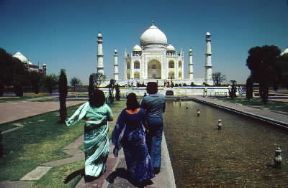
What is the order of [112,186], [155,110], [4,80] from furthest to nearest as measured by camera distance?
1. [4,80]
2. [155,110]
3. [112,186]

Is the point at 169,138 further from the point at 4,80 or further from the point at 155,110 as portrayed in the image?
the point at 4,80

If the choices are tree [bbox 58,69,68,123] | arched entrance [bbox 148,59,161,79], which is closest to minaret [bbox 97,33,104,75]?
arched entrance [bbox 148,59,161,79]

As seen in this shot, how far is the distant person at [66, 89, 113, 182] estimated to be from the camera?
592 centimetres

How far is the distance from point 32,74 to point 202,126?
48276mm

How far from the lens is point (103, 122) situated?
6047 millimetres

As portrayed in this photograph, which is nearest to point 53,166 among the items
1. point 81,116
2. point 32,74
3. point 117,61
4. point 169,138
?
Answer: point 81,116

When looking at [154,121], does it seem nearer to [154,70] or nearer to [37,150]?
[37,150]

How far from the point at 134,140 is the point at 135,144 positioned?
7cm

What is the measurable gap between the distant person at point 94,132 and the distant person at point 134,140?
313 mm

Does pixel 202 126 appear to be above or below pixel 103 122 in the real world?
below

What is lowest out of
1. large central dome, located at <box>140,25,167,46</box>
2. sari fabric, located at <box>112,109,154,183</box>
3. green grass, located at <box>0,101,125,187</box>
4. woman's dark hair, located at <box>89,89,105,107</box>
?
green grass, located at <box>0,101,125,187</box>

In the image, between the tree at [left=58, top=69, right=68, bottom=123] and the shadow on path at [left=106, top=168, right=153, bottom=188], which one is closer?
the shadow on path at [left=106, top=168, right=153, bottom=188]

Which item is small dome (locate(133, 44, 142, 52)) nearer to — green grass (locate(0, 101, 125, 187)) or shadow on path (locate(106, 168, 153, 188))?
green grass (locate(0, 101, 125, 187))

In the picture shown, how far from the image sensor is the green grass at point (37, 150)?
6426 millimetres
